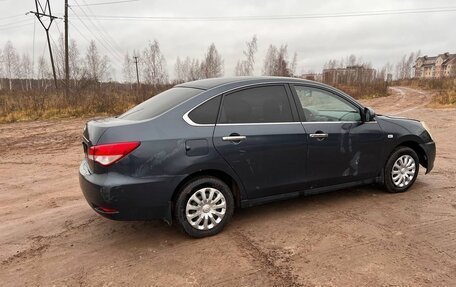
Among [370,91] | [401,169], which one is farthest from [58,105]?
[370,91]

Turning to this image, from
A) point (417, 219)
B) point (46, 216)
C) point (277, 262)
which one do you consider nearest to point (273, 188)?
point (277, 262)

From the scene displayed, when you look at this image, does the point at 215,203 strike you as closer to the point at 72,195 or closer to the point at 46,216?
the point at 46,216

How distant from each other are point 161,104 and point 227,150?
92 cm

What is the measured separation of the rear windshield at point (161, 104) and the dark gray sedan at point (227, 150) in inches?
0.8

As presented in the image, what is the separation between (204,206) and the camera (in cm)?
400

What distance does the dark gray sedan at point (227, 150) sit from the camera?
367cm

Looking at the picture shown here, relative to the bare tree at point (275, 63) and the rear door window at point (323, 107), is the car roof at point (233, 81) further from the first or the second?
the bare tree at point (275, 63)

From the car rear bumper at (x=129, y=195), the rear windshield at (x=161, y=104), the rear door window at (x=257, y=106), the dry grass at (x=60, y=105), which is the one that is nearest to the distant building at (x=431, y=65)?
the dry grass at (x=60, y=105)

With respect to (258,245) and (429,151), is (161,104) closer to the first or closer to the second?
(258,245)

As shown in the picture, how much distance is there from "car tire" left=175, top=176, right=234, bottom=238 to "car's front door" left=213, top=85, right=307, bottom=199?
28 cm

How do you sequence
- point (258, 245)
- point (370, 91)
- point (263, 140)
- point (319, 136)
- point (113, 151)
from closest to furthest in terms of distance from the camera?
point (113, 151)
point (258, 245)
point (263, 140)
point (319, 136)
point (370, 91)

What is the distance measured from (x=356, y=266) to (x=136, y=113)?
2780 mm

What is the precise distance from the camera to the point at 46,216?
489 cm

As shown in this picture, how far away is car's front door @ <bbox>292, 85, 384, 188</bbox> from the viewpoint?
459 cm
